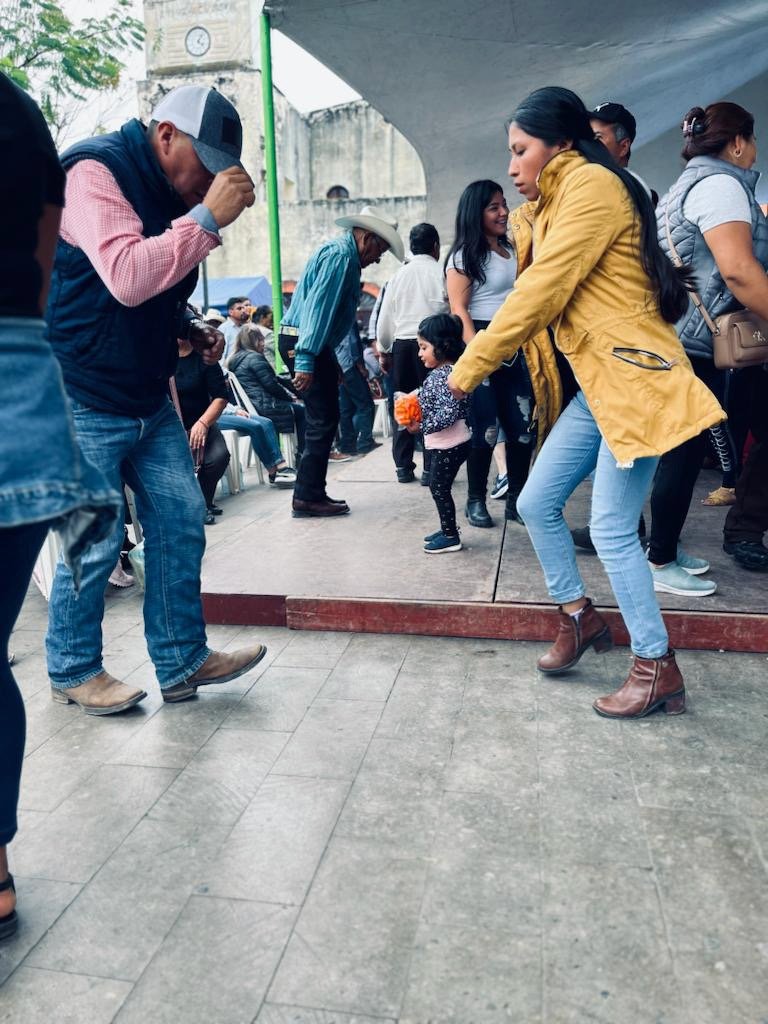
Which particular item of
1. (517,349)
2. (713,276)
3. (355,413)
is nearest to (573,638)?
(517,349)

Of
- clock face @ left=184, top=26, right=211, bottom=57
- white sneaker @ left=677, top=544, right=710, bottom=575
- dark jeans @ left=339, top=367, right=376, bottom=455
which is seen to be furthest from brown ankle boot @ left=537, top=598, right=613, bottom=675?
clock face @ left=184, top=26, right=211, bottom=57

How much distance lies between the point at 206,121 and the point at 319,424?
2.81 metres

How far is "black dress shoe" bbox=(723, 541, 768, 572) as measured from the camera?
3.91m

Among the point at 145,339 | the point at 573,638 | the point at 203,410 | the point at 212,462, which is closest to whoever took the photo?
the point at 145,339

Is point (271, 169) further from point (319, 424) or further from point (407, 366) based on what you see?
point (319, 424)

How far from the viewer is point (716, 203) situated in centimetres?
318

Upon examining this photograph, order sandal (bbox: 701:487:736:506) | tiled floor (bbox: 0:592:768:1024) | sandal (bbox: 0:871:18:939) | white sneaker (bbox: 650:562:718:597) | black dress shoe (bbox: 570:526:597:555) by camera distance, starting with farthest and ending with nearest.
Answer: sandal (bbox: 701:487:736:506), black dress shoe (bbox: 570:526:597:555), white sneaker (bbox: 650:562:718:597), sandal (bbox: 0:871:18:939), tiled floor (bbox: 0:592:768:1024)

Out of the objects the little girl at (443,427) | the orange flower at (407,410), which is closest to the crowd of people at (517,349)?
the orange flower at (407,410)

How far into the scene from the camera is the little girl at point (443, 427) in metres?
4.44

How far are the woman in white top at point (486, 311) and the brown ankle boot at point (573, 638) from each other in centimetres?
177

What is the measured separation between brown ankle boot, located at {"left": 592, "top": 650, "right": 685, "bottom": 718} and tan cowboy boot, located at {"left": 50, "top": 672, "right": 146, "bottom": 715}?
1.65m

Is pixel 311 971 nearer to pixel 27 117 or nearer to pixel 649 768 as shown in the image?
pixel 649 768

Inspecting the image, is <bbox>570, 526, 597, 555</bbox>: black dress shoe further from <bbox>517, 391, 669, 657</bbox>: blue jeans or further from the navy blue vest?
the navy blue vest

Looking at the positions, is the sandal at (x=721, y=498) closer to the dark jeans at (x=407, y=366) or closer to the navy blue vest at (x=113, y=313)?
the dark jeans at (x=407, y=366)
